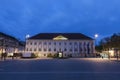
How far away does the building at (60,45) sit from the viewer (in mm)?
171875

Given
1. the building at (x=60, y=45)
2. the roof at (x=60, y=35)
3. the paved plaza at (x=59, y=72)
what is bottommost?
the paved plaza at (x=59, y=72)

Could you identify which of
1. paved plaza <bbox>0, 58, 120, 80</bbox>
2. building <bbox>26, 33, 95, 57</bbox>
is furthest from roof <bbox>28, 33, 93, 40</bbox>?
paved plaza <bbox>0, 58, 120, 80</bbox>

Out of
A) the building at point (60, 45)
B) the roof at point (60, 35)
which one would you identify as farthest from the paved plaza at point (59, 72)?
the roof at point (60, 35)

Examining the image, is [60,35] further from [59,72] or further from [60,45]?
[59,72]

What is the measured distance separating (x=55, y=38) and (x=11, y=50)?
39323 mm

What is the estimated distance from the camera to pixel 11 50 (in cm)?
14125

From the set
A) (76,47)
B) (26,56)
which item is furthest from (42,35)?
(26,56)

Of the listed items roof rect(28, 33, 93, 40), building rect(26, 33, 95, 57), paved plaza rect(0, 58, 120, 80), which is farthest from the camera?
roof rect(28, 33, 93, 40)

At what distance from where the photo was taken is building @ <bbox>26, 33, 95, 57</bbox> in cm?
17188

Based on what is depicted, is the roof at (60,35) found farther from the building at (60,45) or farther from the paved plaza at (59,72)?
the paved plaza at (59,72)

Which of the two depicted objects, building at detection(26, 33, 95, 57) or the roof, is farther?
the roof

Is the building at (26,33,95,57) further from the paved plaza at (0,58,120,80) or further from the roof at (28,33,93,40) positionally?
the paved plaza at (0,58,120,80)

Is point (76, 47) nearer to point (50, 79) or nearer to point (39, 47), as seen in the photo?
point (39, 47)

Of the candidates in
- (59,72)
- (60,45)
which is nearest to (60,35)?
(60,45)
